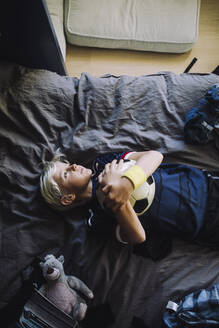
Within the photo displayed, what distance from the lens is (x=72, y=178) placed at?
97cm

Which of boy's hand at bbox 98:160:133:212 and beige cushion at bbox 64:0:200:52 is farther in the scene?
beige cushion at bbox 64:0:200:52

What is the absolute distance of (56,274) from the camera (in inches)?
34.7

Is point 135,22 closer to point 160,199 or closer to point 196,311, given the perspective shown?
point 160,199

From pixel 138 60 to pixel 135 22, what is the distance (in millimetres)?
222

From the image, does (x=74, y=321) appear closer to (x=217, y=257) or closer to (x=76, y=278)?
(x=76, y=278)

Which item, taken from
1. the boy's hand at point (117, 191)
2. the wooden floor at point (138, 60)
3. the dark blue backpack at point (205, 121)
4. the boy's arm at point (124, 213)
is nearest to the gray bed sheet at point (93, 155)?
the dark blue backpack at point (205, 121)

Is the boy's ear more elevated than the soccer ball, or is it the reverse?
the soccer ball

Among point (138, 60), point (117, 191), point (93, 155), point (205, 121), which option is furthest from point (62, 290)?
point (138, 60)

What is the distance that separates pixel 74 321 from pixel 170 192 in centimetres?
60

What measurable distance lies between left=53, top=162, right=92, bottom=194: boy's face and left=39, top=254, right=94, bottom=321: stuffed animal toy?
28cm

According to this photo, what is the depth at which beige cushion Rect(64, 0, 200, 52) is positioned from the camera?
1494 millimetres

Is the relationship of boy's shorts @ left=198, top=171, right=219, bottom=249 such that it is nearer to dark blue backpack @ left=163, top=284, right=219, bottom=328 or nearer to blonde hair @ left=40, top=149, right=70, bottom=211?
dark blue backpack @ left=163, top=284, right=219, bottom=328

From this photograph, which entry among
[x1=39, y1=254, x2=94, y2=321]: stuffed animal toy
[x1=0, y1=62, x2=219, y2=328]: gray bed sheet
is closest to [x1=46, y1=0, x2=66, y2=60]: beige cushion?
[x1=0, y1=62, x2=219, y2=328]: gray bed sheet

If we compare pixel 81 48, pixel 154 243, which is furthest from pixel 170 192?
pixel 81 48
